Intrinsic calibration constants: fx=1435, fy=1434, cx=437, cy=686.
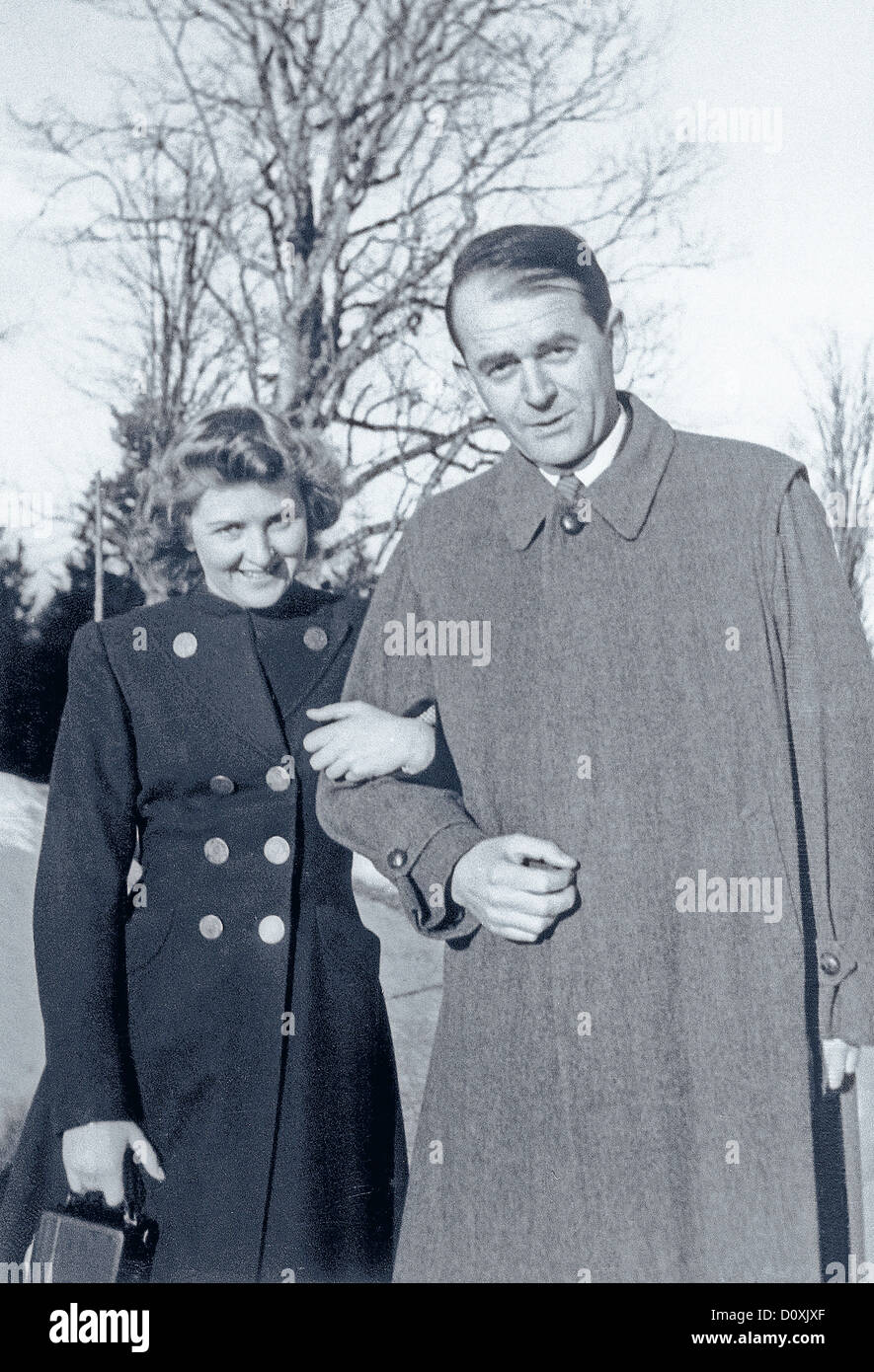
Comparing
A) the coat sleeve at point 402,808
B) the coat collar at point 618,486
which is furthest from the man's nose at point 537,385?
the coat sleeve at point 402,808

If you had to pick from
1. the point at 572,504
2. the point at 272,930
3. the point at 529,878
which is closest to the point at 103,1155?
the point at 272,930

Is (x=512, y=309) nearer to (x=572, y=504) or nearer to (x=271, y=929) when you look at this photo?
(x=572, y=504)

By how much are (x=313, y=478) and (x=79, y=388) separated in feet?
2.10

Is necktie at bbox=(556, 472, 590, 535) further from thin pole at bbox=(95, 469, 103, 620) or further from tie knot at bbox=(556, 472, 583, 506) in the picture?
thin pole at bbox=(95, 469, 103, 620)

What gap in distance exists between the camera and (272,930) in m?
2.92

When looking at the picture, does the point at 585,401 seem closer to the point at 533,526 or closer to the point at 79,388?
the point at 533,526

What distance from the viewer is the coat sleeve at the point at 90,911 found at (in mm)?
2932

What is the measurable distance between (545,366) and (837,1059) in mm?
1510

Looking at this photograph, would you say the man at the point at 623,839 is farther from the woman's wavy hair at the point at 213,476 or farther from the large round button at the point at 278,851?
the woman's wavy hair at the point at 213,476

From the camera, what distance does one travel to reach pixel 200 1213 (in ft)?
9.68

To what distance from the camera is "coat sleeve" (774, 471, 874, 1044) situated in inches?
107

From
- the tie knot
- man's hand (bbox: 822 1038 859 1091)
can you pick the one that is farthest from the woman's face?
man's hand (bbox: 822 1038 859 1091)

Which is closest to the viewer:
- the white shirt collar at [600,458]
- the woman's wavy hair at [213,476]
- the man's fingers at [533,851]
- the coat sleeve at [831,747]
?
the coat sleeve at [831,747]
